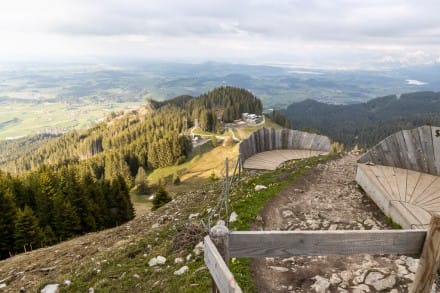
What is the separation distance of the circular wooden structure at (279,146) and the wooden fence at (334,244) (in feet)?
38.7

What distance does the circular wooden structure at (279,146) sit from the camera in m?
16.4

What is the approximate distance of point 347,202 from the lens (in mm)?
11320

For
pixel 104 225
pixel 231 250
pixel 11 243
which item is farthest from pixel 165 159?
pixel 231 250

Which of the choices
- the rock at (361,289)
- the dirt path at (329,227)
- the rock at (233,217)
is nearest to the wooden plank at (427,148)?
the dirt path at (329,227)

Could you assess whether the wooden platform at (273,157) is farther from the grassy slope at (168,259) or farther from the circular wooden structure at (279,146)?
the grassy slope at (168,259)

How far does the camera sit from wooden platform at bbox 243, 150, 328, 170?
617 inches

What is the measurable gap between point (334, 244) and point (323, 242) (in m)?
0.16

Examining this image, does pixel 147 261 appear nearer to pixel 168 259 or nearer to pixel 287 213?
pixel 168 259

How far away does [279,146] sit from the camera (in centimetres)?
1831

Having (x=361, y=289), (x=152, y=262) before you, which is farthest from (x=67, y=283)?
(x=361, y=289)

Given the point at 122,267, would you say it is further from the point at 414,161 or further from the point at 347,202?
the point at 414,161

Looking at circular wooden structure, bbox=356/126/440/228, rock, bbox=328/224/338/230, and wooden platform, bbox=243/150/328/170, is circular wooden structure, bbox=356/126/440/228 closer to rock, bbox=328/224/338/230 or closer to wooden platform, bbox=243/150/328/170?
rock, bbox=328/224/338/230

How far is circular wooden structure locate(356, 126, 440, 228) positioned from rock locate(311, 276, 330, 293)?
321cm

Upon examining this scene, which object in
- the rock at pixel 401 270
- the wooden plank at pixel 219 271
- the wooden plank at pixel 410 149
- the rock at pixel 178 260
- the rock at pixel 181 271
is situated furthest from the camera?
the wooden plank at pixel 410 149
